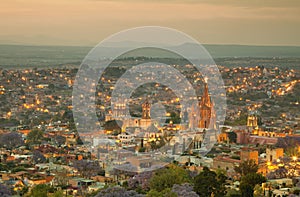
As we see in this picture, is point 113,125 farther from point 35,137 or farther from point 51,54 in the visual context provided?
point 51,54

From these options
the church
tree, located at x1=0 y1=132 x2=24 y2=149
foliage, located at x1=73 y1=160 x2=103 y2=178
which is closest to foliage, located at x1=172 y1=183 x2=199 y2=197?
foliage, located at x1=73 y1=160 x2=103 y2=178

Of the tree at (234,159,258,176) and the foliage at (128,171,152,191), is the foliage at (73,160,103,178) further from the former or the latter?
the tree at (234,159,258,176)

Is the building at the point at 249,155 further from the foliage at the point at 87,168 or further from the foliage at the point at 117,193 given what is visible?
the foliage at the point at 117,193

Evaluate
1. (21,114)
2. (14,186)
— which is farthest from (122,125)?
(14,186)

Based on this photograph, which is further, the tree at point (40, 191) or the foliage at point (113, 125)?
the foliage at point (113, 125)

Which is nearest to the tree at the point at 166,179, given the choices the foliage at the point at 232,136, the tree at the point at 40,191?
the tree at the point at 40,191

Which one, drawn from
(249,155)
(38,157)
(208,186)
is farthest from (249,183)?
(38,157)

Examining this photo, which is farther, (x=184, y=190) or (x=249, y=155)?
(x=249, y=155)

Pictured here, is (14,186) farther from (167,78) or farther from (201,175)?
(167,78)
